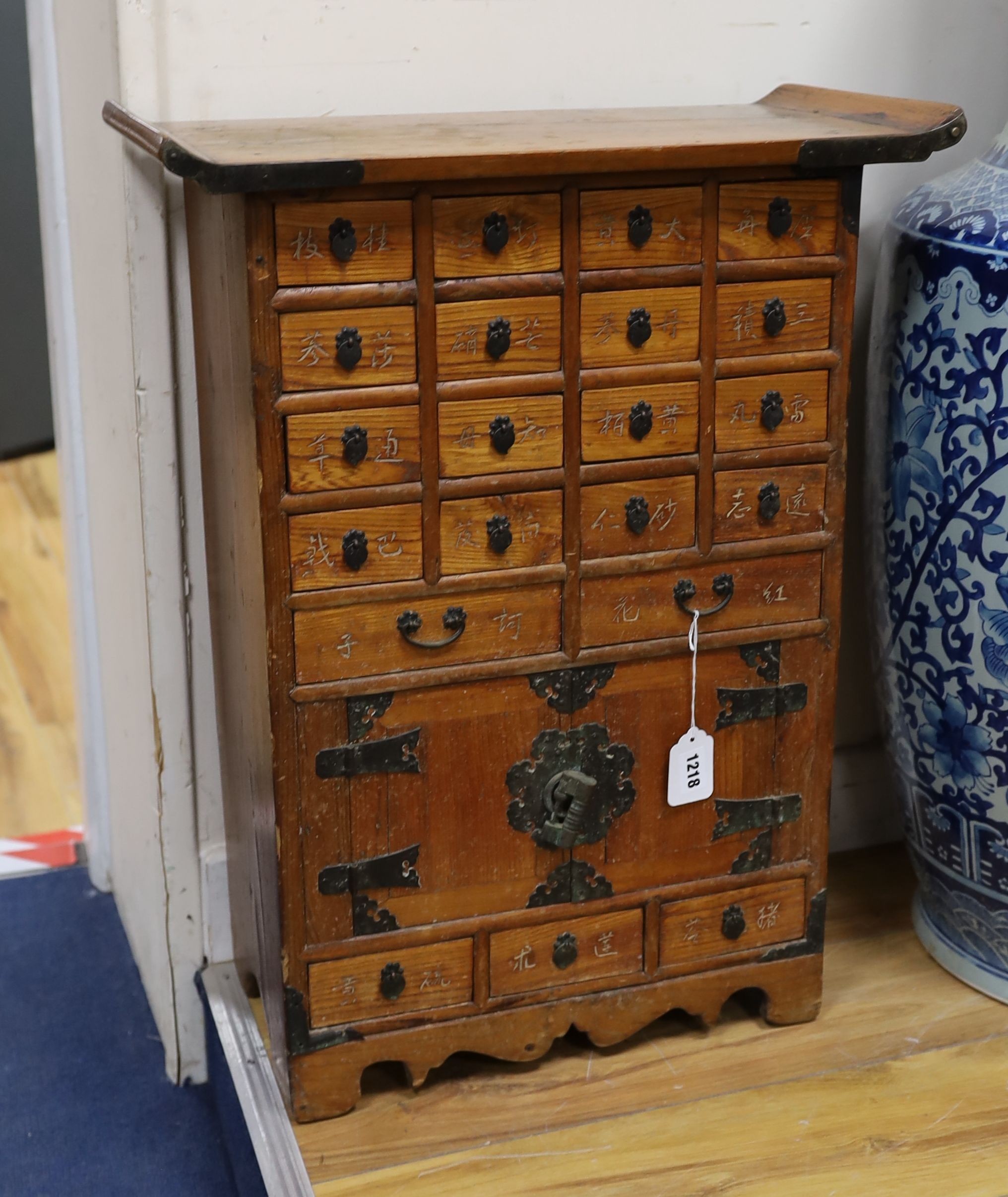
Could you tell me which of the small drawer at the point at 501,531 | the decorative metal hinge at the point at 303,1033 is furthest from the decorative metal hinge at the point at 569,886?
the small drawer at the point at 501,531

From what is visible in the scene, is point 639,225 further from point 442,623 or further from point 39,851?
point 39,851

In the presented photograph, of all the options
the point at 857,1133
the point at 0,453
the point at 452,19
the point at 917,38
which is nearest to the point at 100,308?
the point at 452,19

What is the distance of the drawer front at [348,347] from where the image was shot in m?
1.33

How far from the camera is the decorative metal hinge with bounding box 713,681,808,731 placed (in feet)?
5.16

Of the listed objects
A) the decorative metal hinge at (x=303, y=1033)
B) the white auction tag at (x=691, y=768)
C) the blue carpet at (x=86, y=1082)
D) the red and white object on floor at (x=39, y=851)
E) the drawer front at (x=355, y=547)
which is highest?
the drawer front at (x=355, y=547)

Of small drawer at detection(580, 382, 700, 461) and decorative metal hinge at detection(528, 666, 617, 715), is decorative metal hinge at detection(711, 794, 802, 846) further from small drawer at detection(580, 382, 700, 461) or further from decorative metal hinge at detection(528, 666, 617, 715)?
small drawer at detection(580, 382, 700, 461)

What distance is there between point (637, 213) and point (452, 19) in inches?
16.4

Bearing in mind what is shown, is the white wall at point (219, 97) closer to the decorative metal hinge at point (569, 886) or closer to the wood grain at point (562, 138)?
the wood grain at point (562, 138)

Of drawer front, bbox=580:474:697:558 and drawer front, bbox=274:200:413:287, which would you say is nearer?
drawer front, bbox=274:200:413:287

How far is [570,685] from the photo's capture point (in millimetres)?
1515

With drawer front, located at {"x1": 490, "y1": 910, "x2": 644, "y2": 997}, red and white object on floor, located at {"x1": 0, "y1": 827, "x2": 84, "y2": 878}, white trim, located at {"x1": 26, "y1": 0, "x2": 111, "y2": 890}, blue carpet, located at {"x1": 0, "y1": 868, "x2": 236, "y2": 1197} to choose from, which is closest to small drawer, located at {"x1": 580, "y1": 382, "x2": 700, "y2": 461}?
drawer front, located at {"x1": 490, "y1": 910, "x2": 644, "y2": 997}

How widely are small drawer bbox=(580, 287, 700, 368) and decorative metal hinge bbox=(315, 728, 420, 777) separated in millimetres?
403

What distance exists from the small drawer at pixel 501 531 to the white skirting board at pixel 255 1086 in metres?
0.60

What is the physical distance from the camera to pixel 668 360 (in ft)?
4.74
